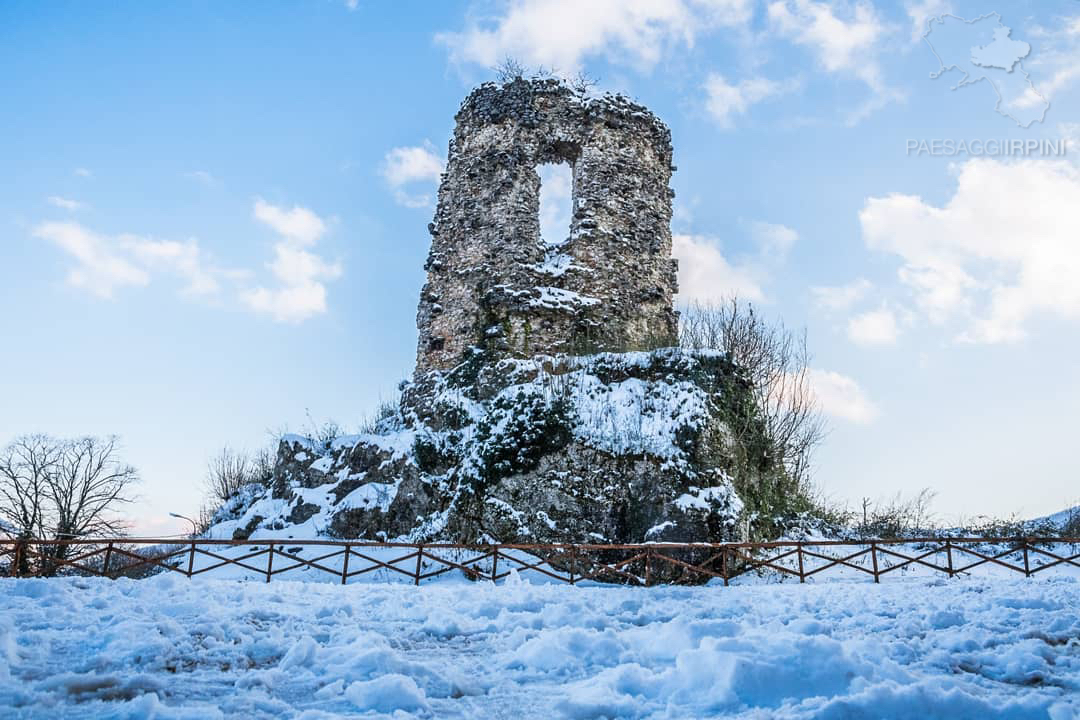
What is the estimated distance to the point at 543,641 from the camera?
5.08 meters

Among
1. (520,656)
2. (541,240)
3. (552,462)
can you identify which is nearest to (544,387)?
(552,462)

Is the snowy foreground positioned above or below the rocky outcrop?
below

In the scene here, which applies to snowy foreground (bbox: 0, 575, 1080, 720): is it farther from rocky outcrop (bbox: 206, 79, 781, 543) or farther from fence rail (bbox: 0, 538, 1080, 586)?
rocky outcrop (bbox: 206, 79, 781, 543)

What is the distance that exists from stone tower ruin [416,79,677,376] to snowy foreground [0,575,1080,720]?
8.57 m

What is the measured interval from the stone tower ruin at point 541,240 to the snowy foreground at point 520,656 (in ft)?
28.1

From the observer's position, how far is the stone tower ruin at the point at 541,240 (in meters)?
15.4

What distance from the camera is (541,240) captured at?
16.2m

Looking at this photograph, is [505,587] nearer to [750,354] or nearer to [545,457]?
[545,457]

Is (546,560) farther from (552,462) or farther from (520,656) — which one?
(520,656)

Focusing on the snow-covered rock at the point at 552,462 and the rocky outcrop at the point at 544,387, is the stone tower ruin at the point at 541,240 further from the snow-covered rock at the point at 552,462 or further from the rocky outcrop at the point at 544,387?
the snow-covered rock at the point at 552,462

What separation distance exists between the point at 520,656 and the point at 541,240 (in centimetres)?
1215

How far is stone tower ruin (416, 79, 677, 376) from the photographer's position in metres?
15.4

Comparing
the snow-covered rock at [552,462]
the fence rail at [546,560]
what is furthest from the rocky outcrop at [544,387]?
the fence rail at [546,560]

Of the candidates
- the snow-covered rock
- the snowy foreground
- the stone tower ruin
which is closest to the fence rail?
the snow-covered rock
